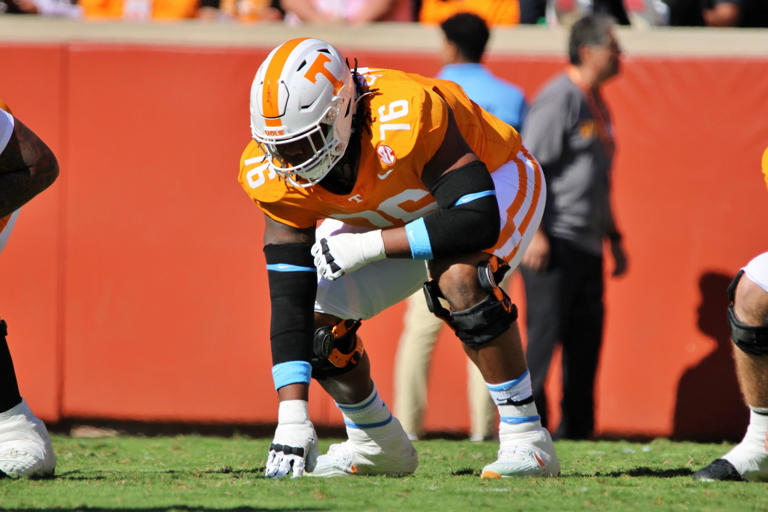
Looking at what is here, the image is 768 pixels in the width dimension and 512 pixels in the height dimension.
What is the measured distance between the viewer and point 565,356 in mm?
6562

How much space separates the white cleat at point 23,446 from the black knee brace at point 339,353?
1035mm

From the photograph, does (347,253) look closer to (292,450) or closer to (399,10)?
(292,450)

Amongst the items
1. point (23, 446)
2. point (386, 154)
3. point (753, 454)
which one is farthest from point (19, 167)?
point (753, 454)

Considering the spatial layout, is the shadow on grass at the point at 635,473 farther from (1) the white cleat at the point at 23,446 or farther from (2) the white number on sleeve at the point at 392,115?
(1) the white cleat at the point at 23,446

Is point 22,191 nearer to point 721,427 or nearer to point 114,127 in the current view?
point 114,127

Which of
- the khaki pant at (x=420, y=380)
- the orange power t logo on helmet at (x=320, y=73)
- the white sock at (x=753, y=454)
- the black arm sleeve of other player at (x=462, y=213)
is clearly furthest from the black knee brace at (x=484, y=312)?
the khaki pant at (x=420, y=380)

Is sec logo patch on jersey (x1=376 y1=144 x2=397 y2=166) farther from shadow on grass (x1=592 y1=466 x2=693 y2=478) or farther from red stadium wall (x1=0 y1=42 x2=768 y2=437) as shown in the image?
red stadium wall (x1=0 y1=42 x2=768 y2=437)

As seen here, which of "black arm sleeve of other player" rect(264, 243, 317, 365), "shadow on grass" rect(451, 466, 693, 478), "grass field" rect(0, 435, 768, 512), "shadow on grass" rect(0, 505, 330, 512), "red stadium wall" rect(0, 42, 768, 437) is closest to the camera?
"shadow on grass" rect(0, 505, 330, 512)

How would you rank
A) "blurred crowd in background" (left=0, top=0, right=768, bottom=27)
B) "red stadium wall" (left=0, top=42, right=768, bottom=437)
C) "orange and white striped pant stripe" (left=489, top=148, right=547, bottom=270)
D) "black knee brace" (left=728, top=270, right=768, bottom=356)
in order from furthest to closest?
1. "blurred crowd in background" (left=0, top=0, right=768, bottom=27)
2. "red stadium wall" (left=0, top=42, right=768, bottom=437)
3. "orange and white striped pant stripe" (left=489, top=148, right=547, bottom=270)
4. "black knee brace" (left=728, top=270, right=768, bottom=356)

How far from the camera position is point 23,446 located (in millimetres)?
4125

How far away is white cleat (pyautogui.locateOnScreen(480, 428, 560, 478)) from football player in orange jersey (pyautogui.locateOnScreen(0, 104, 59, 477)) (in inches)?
64.5

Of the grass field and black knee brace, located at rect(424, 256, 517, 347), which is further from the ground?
black knee brace, located at rect(424, 256, 517, 347)

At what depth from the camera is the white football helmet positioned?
387 centimetres

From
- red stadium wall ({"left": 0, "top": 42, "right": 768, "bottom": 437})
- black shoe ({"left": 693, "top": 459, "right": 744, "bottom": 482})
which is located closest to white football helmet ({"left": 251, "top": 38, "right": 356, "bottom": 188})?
black shoe ({"left": 693, "top": 459, "right": 744, "bottom": 482})
